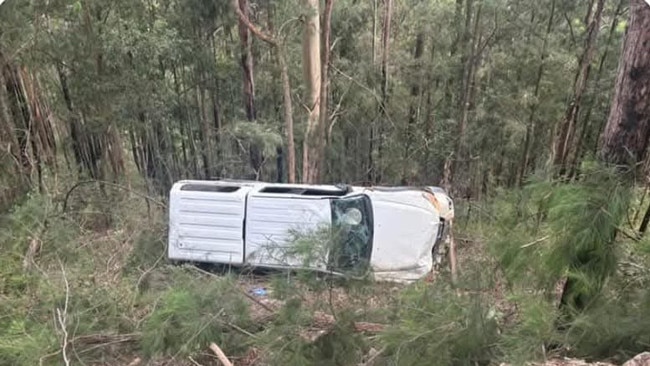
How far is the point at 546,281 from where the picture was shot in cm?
220

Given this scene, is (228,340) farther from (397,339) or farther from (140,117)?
(140,117)

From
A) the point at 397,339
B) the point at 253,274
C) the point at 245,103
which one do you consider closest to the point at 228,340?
the point at 397,339

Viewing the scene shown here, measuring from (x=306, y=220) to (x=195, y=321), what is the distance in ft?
7.64

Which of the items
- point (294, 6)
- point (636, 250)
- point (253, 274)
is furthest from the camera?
point (294, 6)

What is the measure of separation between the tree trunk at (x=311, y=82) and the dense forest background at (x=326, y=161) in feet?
0.10

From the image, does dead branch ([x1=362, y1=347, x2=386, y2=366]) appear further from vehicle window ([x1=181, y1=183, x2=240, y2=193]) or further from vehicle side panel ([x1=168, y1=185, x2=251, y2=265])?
vehicle window ([x1=181, y1=183, x2=240, y2=193])

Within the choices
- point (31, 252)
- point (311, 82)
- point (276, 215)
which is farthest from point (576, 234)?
point (311, 82)

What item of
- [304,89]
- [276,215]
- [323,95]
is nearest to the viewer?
[276,215]

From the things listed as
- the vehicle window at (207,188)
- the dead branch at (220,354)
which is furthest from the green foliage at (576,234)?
the vehicle window at (207,188)

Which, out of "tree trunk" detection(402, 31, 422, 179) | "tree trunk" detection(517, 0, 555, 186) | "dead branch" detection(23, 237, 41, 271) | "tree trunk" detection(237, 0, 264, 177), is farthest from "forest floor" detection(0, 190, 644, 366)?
"tree trunk" detection(402, 31, 422, 179)

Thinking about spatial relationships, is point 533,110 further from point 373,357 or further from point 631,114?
point 373,357

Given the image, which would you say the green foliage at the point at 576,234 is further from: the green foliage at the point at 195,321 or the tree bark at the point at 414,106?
the tree bark at the point at 414,106

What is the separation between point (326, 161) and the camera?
8266mm

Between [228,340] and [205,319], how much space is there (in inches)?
8.6
